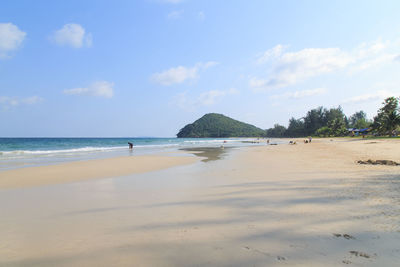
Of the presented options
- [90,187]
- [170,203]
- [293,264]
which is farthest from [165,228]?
[90,187]

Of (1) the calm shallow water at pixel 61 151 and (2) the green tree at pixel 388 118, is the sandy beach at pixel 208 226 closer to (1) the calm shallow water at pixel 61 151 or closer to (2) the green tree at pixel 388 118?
(1) the calm shallow water at pixel 61 151

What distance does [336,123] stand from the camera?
89.0 m

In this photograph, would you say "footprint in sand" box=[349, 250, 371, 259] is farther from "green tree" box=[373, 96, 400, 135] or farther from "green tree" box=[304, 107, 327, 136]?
"green tree" box=[304, 107, 327, 136]

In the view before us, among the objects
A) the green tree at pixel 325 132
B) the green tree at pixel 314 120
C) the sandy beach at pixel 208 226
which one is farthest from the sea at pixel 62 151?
the green tree at pixel 314 120

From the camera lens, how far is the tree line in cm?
5592

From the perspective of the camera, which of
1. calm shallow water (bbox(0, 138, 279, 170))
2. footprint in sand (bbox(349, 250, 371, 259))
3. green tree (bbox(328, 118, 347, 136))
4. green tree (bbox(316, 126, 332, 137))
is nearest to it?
footprint in sand (bbox(349, 250, 371, 259))

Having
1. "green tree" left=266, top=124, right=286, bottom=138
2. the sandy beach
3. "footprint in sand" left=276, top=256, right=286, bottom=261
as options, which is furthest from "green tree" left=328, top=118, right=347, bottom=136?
"footprint in sand" left=276, top=256, right=286, bottom=261

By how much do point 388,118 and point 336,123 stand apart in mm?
35169

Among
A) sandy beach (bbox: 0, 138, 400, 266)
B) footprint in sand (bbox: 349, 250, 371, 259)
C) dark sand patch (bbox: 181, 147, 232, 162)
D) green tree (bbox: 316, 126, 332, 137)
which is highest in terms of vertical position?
green tree (bbox: 316, 126, 332, 137)

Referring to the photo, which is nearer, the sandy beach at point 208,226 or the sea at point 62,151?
the sandy beach at point 208,226

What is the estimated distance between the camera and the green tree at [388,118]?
52906 mm

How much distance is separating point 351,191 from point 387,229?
8.27 feet

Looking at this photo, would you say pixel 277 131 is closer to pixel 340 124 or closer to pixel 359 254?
pixel 340 124

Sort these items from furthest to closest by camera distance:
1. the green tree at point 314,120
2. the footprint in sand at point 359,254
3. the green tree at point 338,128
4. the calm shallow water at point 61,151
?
1. the green tree at point 314,120
2. the green tree at point 338,128
3. the calm shallow water at point 61,151
4. the footprint in sand at point 359,254
